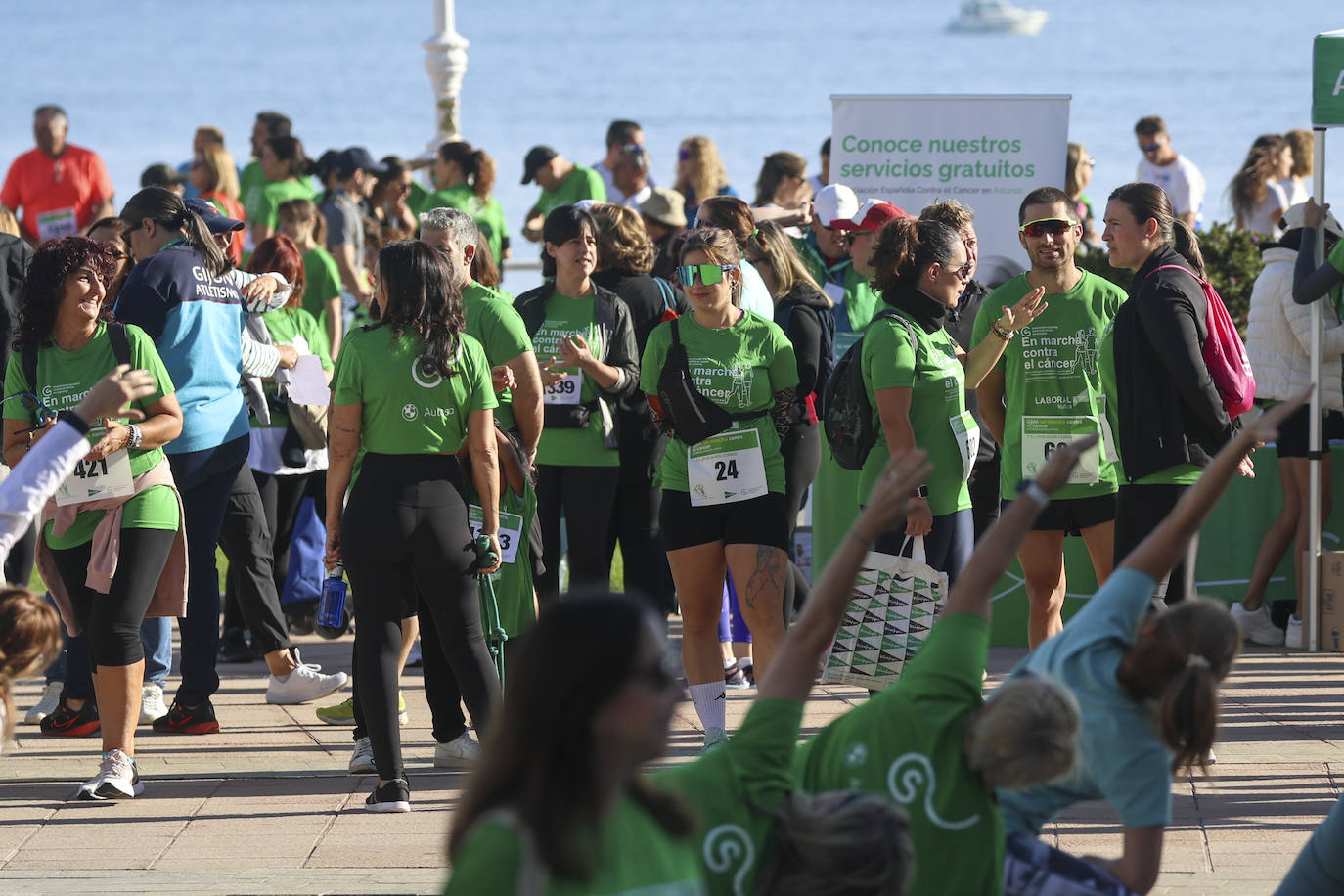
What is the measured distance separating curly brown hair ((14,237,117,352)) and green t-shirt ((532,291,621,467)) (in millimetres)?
1793

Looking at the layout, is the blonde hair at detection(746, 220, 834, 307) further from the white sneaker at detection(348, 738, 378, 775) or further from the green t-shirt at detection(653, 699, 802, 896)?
the green t-shirt at detection(653, 699, 802, 896)

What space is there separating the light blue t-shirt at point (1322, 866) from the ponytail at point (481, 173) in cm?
950

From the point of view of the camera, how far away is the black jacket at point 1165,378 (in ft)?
→ 19.7

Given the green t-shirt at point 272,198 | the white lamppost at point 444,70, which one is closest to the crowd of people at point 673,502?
the green t-shirt at point 272,198

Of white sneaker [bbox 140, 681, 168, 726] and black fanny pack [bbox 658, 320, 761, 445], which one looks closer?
black fanny pack [bbox 658, 320, 761, 445]

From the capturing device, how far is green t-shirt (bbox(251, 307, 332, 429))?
826cm

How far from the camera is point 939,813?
336 centimetres

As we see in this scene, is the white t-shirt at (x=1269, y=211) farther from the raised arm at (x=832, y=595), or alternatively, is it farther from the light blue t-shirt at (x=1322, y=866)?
the raised arm at (x=832, y=595)

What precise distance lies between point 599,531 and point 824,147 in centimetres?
690

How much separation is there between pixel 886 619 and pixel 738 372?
41.4 inches

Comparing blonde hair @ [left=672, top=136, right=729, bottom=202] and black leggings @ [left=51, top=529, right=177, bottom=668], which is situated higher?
blonde hair @ [left=672, top=136, right=729, bottom=202]

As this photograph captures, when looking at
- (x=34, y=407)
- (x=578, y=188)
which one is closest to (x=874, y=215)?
(x=34, y=407)

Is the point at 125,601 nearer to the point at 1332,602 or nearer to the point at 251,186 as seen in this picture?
the point at 1332,602

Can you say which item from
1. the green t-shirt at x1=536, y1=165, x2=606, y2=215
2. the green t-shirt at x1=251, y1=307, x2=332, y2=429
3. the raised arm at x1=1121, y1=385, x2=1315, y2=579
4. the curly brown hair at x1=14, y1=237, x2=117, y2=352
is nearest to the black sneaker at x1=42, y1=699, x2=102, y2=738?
the green t-shirt at x1=251, y1=307, x2=332, y2=429
